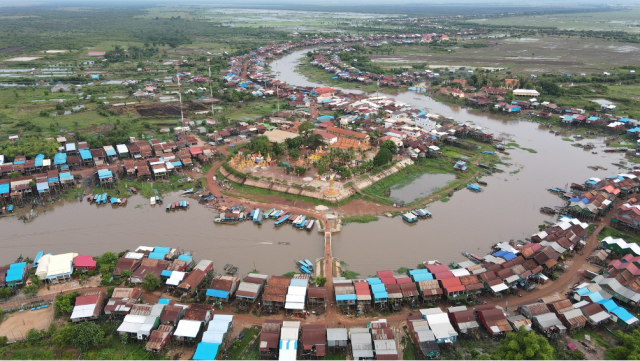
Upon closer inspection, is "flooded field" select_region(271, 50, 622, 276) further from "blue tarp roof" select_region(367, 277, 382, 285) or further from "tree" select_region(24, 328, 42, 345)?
"tree" select_region(24, 328, 42, 345)

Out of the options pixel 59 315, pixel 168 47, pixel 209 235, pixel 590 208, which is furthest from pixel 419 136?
pixel 168 47

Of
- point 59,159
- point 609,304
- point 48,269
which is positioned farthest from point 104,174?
point 609,304

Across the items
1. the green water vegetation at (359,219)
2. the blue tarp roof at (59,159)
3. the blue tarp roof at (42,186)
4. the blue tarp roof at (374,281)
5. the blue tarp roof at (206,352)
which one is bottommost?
the green water vegetation at (359,219)

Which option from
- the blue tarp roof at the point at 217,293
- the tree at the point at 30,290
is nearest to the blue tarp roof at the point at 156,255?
the blue tarp roof at the point at 217,293

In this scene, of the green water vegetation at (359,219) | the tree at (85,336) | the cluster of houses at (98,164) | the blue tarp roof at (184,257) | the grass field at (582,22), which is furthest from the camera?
the grass field at (582,22)

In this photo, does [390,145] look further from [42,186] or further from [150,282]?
[42,186]

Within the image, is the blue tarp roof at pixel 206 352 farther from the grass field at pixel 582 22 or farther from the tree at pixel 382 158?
the grass field at pixel 582 22
